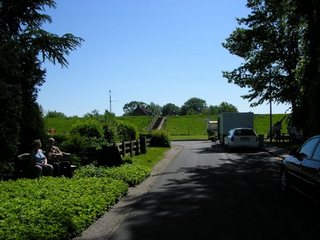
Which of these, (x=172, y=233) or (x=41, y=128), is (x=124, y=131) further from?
(x=172, y=233)

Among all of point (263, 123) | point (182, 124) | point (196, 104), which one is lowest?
point (182, 124)

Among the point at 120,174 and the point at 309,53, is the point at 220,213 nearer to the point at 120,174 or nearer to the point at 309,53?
the point at 120,174

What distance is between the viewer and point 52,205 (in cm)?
820

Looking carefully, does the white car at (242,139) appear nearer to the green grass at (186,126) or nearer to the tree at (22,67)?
the tree at (22,67)

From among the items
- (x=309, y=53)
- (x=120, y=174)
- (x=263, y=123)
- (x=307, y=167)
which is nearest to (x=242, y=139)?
(x=309, y=53)

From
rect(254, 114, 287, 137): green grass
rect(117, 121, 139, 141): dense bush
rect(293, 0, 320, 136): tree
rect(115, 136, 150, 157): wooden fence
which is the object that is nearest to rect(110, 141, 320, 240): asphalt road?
rect(115, 136, 150, 157): wooden fence

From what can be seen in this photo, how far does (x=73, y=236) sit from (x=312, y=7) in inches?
881

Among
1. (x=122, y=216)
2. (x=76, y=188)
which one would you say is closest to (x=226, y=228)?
(x=122, y=216)

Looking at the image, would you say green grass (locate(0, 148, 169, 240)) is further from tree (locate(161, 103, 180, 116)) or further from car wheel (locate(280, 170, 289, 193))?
tree (locate(161, 103, 180, 116))

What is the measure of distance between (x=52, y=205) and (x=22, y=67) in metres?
8.39

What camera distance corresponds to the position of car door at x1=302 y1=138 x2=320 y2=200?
882 centimetres

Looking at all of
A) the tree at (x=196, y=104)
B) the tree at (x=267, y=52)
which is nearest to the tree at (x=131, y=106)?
the tree at (x=196, y=104)

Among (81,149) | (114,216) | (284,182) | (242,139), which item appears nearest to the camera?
(114,216)

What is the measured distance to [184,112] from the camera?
18000 centimetres
